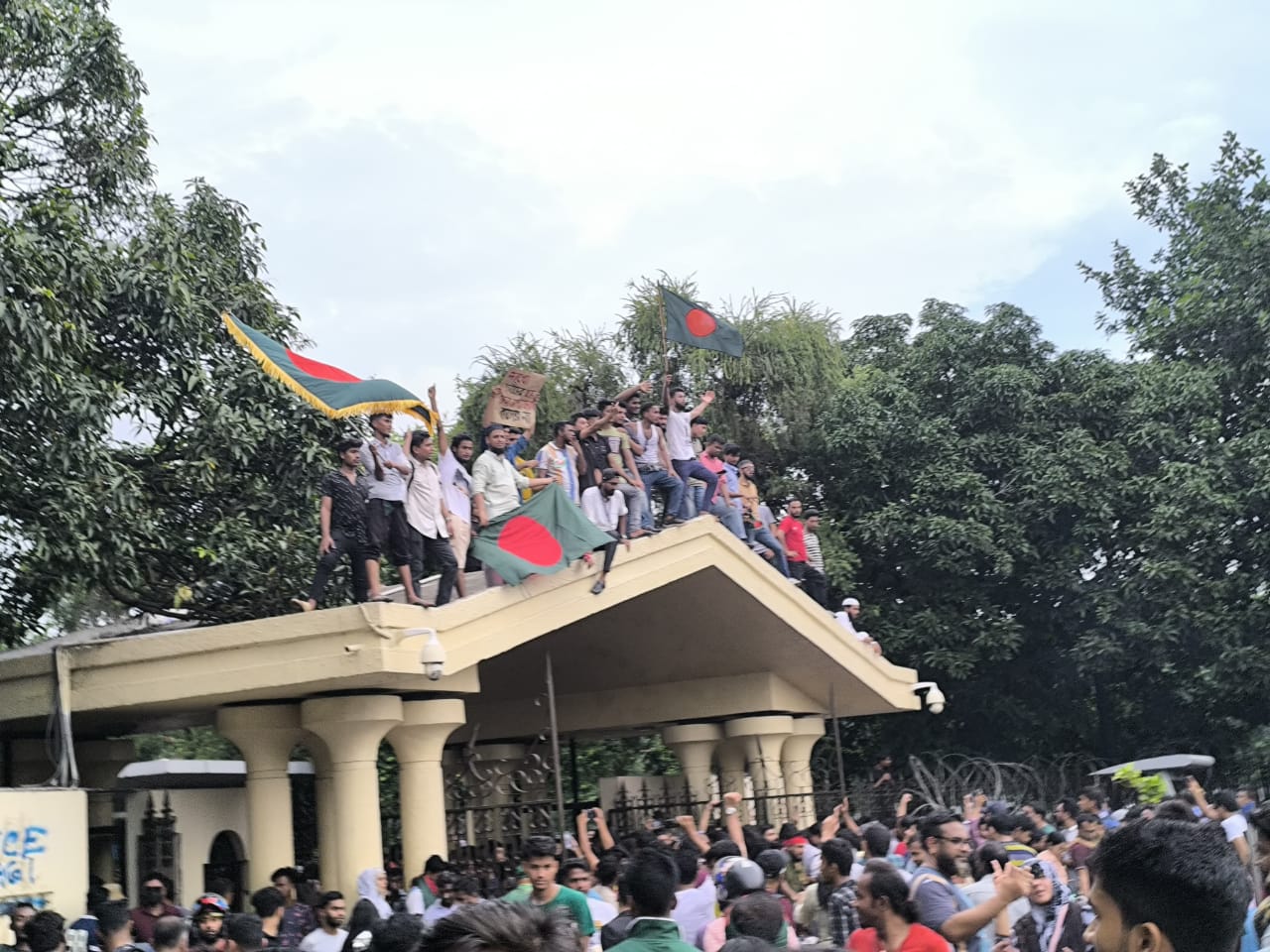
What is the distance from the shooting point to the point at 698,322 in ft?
55.0

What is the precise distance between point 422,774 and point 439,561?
2.05m

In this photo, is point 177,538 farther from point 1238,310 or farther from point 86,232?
point 1238,310

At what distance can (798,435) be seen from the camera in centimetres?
2644

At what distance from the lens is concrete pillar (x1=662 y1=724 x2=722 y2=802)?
1847cm

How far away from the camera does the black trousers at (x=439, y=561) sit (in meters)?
12.0

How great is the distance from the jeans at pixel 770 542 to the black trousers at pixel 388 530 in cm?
630

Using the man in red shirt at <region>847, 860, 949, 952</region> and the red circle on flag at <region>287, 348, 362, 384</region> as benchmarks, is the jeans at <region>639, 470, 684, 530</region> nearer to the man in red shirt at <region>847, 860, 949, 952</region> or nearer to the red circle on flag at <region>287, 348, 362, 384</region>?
the red circle on flag at <region>287, 348, 362, 384</region>

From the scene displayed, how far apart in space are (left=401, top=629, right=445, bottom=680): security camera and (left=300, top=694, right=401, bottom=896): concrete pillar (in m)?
1.12

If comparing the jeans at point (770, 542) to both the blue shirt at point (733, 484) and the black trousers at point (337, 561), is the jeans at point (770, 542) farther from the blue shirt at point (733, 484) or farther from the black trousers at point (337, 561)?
Result: the black trousers at point (337, 561)

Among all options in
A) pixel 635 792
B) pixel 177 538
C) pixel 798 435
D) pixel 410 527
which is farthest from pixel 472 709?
pixel 798 435

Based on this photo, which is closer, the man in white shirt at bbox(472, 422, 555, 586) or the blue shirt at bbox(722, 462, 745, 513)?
the man in white shirt at bbox(472, 422, 555, 586)

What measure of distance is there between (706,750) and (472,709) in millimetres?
3150

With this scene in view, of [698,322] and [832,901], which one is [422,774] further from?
[832,901]

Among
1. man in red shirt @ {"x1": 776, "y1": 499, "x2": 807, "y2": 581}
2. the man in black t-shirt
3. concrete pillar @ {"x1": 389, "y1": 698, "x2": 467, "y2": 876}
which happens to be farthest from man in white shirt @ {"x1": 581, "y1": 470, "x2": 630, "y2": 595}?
man in red shirt @ {"x1": 776, "y1": 499, "x2": 807, "y2": 581}
